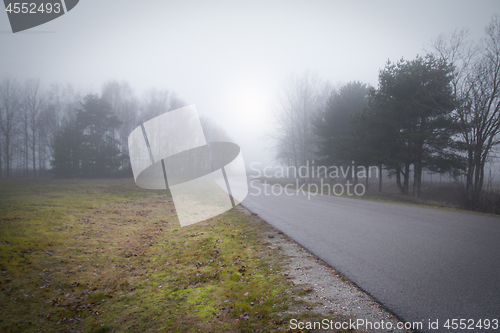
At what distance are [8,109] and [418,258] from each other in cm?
5225

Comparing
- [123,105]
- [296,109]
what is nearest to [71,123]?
[123,105]

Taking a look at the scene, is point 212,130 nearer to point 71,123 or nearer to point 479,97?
point 71,123

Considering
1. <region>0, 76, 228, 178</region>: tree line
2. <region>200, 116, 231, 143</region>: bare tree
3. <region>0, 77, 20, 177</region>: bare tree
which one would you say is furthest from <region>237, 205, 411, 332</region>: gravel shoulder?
<region>0, 77, 20, 177</region>: bare tree

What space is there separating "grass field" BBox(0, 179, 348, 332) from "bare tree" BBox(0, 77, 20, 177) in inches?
1582

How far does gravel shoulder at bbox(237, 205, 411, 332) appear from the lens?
2887mm

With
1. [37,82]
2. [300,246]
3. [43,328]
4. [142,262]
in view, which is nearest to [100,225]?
[142,262]

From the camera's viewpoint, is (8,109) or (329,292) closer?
(329,292)

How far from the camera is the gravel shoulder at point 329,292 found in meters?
2.89

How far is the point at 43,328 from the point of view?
3.20m

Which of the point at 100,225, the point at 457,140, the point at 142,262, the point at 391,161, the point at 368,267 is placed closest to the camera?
the point at 368,267

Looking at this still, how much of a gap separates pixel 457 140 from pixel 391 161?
4.46 metres

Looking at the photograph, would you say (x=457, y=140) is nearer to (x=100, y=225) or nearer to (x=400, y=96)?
(x=400, y=96)

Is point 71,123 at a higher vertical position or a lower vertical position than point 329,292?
higher

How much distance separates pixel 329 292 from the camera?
3.50m
